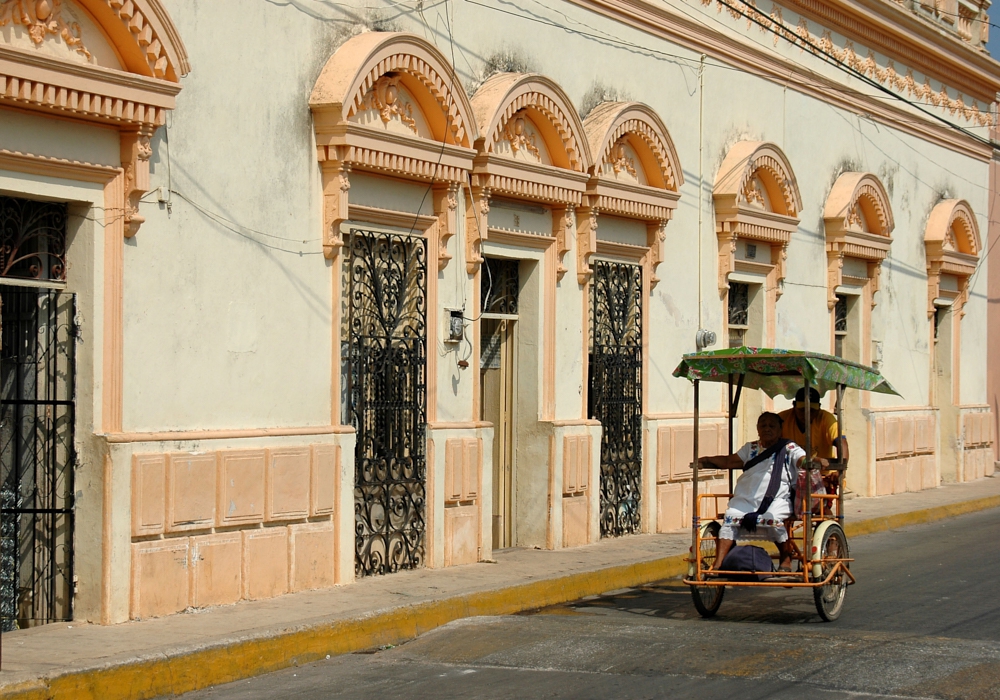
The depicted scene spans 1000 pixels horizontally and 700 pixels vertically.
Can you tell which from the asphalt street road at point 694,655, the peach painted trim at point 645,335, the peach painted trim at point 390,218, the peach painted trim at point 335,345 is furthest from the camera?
the peach painted trim at point 645,335

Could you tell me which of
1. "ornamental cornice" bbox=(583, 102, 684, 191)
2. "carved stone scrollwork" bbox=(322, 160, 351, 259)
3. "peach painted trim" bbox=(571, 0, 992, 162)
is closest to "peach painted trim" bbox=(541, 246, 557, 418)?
"ornamental cornice" bbox=(583, 102, 684, 191)

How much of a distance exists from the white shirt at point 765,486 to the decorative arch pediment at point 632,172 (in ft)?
14.6

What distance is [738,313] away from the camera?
18.3 m

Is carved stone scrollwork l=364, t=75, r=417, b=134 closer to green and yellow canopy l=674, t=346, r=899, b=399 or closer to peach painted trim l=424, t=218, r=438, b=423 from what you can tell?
peach painted trim l=424, t=218, r=438, b=423

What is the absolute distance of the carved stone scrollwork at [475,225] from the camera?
13.0 m

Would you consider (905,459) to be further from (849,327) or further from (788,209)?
(788,209)

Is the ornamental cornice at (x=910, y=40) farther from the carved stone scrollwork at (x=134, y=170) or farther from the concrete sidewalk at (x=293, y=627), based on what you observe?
the carved stone scrollwork at (x=134, y=170)

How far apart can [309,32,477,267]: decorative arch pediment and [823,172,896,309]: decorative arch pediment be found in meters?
8.79

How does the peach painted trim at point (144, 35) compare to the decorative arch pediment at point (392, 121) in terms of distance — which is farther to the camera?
the decorative arch pediment at point (392, 121)

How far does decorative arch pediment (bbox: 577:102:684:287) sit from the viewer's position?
47.9 feet

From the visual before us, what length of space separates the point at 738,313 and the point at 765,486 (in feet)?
26.1

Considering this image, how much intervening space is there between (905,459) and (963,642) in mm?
13593

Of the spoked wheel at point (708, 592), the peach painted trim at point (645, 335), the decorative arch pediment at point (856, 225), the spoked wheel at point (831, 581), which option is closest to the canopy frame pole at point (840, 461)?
the spoked wheel at point (831, 581)

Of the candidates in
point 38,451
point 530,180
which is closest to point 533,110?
point 530,180
